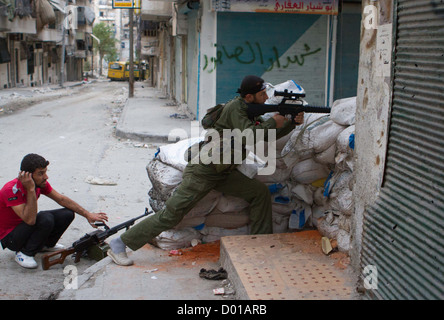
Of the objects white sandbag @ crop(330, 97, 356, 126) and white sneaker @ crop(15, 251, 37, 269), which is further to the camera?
white sneaker @ crop(15, 251, 37, 269)

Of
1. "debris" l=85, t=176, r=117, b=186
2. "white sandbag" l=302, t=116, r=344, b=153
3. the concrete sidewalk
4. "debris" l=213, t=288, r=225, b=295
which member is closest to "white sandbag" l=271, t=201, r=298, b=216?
"white sandbag" l=302, t=116, r=344, b=153

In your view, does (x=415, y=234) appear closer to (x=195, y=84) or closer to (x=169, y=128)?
(x=169, y=128)

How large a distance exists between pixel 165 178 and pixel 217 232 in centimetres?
67

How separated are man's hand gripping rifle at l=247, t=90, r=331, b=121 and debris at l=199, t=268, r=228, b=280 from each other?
3.99 ft

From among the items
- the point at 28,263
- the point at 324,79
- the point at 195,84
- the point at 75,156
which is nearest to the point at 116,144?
the point at 75,156

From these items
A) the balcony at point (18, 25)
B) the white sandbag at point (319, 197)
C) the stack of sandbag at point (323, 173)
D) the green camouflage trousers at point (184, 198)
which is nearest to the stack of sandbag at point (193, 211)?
the green camouflage trousers at point (184, 198)

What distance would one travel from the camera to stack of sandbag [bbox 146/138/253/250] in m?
4.42

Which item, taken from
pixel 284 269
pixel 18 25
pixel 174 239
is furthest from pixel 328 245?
pixel 18 25

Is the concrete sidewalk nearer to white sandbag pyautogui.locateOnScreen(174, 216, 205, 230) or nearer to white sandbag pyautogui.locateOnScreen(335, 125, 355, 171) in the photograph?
white sandbag pyautogui.locateOnScreen(174, 216, 205, 230)

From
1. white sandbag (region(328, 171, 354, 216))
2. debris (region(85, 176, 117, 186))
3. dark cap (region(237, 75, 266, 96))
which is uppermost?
dark cap (region(237, 75, 266, 96))

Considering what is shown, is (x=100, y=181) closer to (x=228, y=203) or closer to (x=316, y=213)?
(x=228, y=203)

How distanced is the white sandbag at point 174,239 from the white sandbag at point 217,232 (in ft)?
0.42

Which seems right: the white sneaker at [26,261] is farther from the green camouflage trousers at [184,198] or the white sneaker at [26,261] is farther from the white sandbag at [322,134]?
the white sandbag at [322,134]

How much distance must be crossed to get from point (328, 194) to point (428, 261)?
64.8 inches
